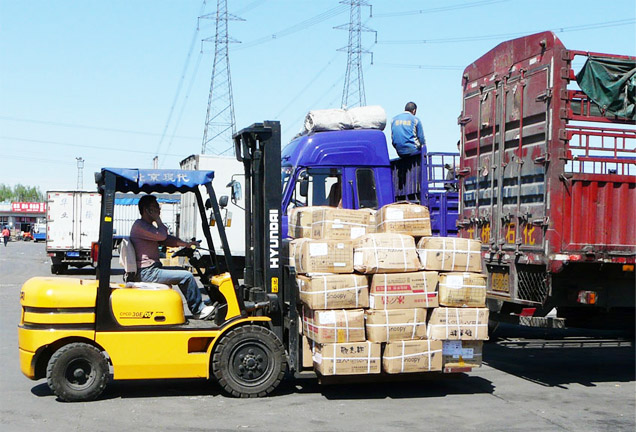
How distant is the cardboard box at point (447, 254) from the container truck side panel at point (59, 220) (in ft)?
75.8

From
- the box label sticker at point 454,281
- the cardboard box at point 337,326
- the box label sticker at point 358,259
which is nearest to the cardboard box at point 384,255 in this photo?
the box label sticker at point 358,259

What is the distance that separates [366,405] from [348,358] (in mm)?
497

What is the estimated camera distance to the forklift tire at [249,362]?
25.1ft

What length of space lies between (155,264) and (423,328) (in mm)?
2956

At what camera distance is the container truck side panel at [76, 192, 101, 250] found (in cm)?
2877

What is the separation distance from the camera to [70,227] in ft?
94.4

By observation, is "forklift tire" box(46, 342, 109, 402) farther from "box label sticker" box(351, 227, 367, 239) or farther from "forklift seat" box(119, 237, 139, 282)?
"box label sticker" box(351, 227, 367, 239)

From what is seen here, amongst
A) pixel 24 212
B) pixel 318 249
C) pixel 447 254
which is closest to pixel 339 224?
pixel 318 249

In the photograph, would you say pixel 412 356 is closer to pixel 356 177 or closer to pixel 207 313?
pixel 207 313

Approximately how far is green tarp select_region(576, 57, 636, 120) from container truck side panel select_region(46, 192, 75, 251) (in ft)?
77.7

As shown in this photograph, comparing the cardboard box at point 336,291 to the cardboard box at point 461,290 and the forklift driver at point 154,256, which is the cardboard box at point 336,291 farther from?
the forklift driver at point 154,256

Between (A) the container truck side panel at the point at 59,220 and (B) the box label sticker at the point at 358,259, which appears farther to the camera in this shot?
(A) the container truck side panel at the point at 59,220

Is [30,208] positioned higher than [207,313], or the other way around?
[30,208]

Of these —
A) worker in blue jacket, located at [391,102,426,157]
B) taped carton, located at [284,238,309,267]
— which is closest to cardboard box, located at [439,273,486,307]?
taped carton, located at [284,238,309,267]
